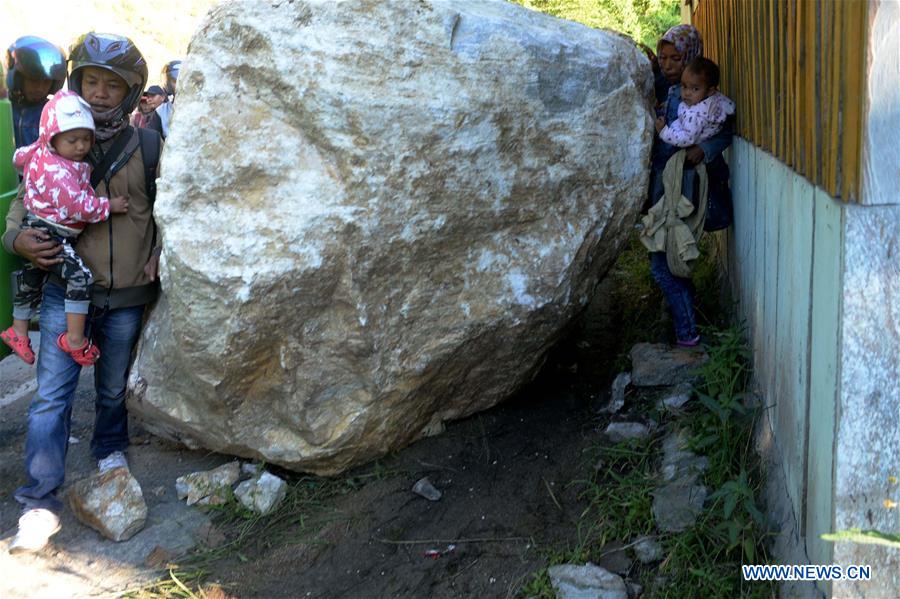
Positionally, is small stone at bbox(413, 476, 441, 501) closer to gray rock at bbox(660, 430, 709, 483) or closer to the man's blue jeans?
gray rock at bbox(660, 430, 709, 483)

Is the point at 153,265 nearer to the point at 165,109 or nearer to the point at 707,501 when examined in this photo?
the point at 165,109

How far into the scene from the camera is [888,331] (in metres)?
2.01

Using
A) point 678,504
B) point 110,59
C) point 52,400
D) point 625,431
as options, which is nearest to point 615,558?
point 678,504

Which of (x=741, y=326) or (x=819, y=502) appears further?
(x=741, y=326)

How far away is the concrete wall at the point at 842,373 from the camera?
1.98 m

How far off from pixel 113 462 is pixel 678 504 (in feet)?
7.66

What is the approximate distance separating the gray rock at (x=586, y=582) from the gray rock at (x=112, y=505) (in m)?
1.62

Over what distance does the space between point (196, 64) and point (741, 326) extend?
244cm

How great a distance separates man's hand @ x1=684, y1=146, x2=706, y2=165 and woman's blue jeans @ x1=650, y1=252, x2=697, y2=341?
0.44m

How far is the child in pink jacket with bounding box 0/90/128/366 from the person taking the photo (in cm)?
345

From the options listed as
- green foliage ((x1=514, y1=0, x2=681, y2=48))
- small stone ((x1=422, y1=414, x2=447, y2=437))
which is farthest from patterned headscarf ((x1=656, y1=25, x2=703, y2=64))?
green foliage ((x1=514, y1=0, x2=681, y2=48))

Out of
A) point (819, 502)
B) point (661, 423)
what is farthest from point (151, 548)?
point (819, 502)

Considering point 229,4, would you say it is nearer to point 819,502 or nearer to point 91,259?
point 91,259

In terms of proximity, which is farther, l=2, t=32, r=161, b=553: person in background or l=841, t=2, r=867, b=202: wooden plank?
l=2, t=32, r=161, b=553: person in background
